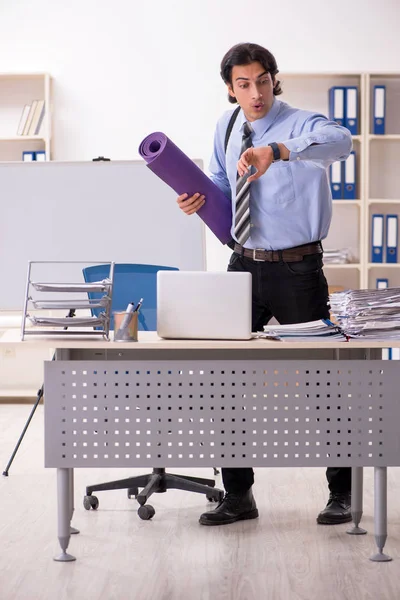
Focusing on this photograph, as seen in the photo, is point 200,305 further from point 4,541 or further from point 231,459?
point 4,541

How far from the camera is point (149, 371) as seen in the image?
2.55 metres

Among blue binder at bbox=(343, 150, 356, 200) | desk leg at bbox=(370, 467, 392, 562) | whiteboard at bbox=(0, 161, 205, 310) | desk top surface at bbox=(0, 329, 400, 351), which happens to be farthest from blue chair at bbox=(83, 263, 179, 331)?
blue binder at bbox=(343, 150, 356, 200)

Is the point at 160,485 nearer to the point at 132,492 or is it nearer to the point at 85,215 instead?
the point at 132,492

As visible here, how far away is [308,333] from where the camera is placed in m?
2.48

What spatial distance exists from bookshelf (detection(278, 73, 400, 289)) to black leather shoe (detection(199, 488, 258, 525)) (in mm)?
2894

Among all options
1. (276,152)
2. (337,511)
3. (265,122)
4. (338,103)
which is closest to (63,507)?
(337,511)

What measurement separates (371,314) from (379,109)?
3.40 m

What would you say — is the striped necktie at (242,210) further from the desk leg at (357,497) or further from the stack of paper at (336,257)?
the stack of paper at (336,257)

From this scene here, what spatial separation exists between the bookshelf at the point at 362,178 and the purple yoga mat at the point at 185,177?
2.82 m

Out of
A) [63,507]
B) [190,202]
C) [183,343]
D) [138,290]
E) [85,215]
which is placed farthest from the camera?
[85,215]

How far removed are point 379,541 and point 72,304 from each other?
3.77ft

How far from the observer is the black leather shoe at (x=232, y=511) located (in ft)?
9.70

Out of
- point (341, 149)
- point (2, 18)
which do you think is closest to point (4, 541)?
point (341, 149)

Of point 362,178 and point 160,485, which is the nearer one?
point 160,485
